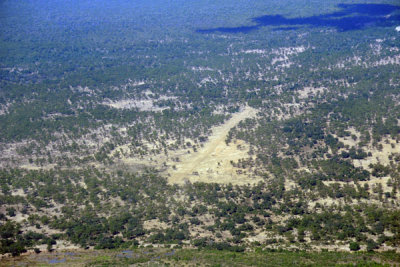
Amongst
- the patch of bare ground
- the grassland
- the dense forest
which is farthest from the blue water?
the grassland

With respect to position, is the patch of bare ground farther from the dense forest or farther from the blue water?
the blue water

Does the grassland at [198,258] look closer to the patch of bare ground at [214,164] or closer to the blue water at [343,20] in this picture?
the patch of bare ground at [214,164]

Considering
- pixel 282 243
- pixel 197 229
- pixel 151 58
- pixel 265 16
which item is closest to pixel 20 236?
pixel 197 229

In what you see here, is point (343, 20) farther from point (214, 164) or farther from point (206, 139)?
point (214, 164)

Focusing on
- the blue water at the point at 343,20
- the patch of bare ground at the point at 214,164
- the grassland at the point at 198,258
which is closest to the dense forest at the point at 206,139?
the patch of bare ground at the point at 214,164

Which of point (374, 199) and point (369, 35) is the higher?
point (369, 35)

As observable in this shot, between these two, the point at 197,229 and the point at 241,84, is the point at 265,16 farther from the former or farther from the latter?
the point at 197,229
